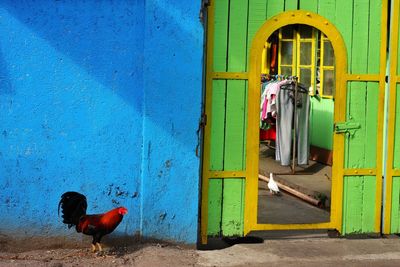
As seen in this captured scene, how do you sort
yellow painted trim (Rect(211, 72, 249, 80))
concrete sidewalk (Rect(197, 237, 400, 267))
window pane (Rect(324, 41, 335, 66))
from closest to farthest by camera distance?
1. concrete sidewalk (Rect(197, 237, 400, 267))
2. yellow painted trim (Rect(211, 72, 249, 80))
3. window pane (Rect(324, 41, 335, 66))

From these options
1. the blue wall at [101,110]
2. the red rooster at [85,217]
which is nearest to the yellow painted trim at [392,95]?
the blue wall at [101,110]

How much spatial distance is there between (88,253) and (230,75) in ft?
6.99

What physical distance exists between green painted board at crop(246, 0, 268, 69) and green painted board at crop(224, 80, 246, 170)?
35 cm

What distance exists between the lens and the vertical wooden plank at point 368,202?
264 inches

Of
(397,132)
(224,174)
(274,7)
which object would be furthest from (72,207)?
(397,132)

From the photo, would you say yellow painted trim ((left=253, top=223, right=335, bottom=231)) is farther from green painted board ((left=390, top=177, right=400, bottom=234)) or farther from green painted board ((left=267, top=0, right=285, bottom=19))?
green painted board ((left=267, top=0, right=285, bottom=19))

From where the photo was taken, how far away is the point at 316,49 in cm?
1260

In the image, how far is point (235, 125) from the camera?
21.0 feet

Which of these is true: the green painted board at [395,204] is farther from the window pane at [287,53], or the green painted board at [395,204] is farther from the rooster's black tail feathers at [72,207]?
the window pane at [287,53]

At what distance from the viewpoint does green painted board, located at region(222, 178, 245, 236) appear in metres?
6.42

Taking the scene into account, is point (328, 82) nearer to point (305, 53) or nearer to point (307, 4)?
point (305, 53)

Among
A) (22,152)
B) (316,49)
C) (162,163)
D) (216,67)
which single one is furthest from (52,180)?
(316,49)

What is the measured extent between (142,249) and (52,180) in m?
1.04

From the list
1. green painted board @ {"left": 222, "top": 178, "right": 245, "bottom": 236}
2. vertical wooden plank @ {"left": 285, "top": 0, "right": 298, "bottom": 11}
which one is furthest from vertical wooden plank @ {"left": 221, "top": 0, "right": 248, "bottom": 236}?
vertical wooden plank @ {"left": 285, "top": 0, "right": 298, "bottom": 11}
